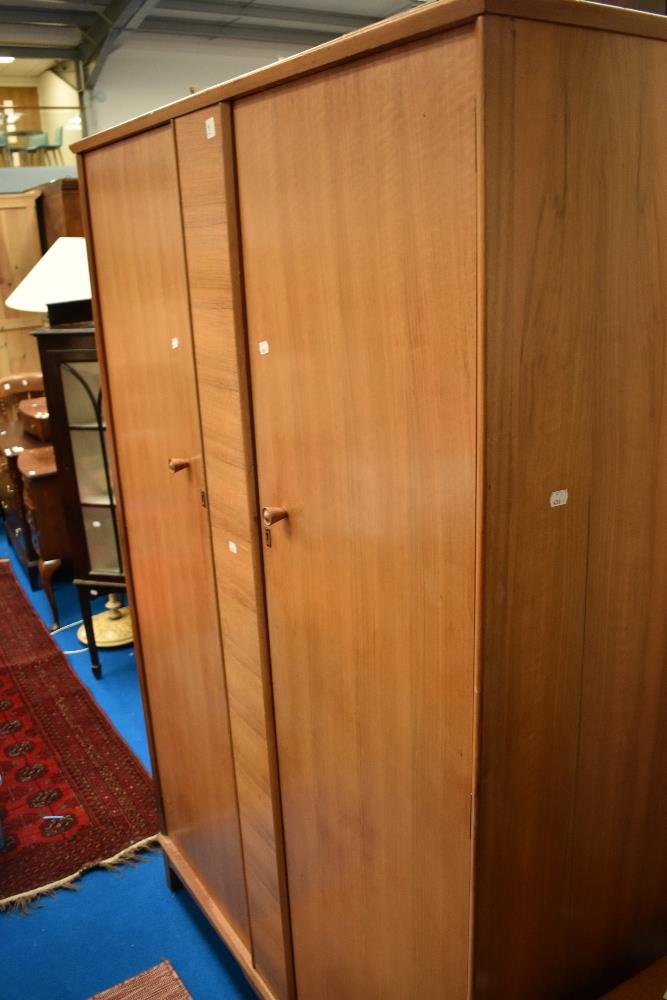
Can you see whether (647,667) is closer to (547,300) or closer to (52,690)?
(547,300)

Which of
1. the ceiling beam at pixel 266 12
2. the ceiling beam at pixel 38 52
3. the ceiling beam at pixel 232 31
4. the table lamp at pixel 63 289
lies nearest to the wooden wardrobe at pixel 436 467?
the table lamp at pixel 63 289

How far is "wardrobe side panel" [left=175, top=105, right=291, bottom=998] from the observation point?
131 cm

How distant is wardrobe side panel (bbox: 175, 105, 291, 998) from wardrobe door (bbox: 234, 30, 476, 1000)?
1.5 inches

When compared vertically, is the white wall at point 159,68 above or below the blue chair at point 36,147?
above

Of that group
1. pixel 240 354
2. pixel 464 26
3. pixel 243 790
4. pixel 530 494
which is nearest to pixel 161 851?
pixel 243 790

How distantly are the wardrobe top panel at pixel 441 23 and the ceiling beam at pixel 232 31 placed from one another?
7205 mm

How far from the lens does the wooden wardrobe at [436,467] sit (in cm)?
89

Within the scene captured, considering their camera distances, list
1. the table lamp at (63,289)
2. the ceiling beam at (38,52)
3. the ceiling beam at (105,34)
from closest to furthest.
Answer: the table lamp at (63,289) → the ceiling beam at (105,34) → the ceiling beam at (38,52)

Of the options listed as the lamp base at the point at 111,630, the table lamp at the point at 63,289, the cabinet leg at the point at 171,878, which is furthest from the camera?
the lamp base at the point at 111,630

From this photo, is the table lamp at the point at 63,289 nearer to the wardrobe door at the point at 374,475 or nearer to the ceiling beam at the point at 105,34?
the wardrobe door at the point at 374,475

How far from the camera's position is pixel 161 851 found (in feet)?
8.05

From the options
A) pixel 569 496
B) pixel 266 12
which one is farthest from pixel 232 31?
pixel 569 496

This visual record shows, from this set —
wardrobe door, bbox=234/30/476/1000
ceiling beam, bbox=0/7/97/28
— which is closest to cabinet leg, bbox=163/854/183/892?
wardrobe door, bbox=234/30/476/1000

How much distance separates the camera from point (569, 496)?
101 centimetres
